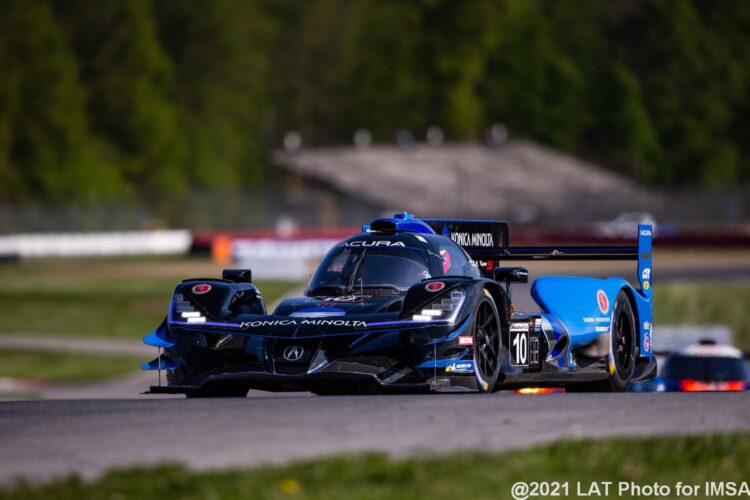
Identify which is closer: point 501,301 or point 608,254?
point 501,301

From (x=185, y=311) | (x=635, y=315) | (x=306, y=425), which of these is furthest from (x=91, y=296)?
(x=306, y=425)

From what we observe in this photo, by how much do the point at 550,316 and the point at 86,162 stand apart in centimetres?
7175

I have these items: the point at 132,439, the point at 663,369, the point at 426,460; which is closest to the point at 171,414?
the point at 132,439

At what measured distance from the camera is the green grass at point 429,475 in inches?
287

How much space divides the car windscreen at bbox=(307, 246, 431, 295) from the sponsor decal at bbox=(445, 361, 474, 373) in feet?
3.99

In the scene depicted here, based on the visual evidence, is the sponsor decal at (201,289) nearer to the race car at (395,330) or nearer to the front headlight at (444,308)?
the race car at (395,330)

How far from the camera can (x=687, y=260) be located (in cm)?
6384

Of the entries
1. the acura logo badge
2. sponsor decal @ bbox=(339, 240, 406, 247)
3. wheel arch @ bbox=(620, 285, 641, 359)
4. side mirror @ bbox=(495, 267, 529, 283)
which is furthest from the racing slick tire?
the acura logo badge

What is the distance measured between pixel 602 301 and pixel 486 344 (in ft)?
6.93

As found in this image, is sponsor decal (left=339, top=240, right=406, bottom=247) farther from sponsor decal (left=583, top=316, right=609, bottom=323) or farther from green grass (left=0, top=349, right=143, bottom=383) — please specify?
green grass (left=0, top=349, right=143, bottom=383)

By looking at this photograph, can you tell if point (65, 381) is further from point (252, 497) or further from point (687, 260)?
point (687, 260)

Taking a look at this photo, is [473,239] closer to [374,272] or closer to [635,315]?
[635,315]

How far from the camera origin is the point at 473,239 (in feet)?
50.1

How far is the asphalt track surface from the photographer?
27.1ft
